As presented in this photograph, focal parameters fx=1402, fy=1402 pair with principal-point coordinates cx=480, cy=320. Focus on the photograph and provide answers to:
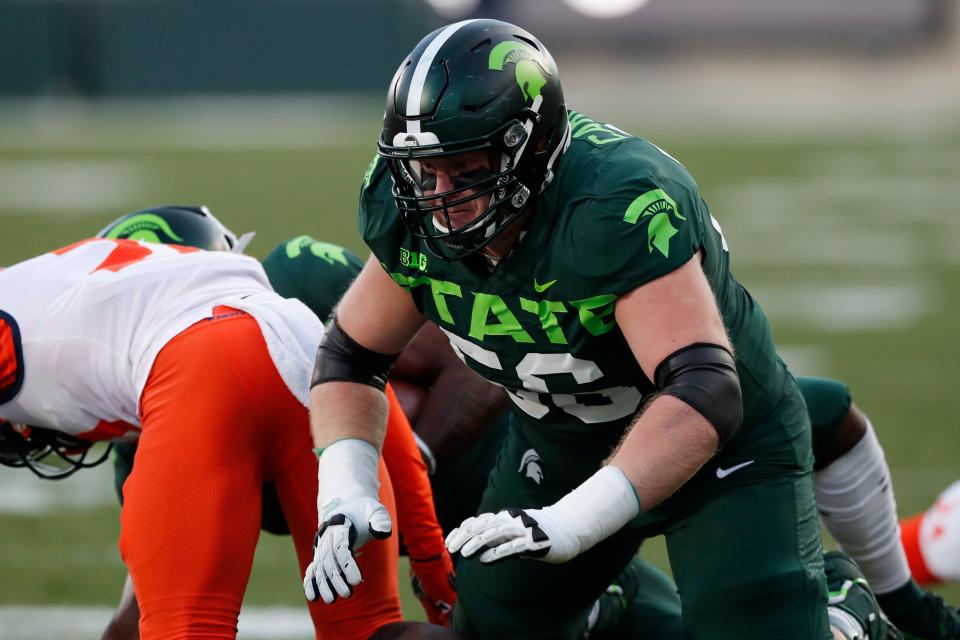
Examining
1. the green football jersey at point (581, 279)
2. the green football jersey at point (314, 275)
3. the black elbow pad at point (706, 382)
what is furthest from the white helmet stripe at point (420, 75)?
the green football jersey at point (314, 275)

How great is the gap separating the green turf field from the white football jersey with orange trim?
1382 mm

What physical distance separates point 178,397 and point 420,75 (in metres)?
0.80

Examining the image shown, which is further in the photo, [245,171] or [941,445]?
[245,171]

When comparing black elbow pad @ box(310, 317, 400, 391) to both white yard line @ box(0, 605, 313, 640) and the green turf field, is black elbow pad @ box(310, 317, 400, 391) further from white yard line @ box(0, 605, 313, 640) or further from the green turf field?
the green turf field

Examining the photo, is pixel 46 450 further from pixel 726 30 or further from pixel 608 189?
pixel 726 30

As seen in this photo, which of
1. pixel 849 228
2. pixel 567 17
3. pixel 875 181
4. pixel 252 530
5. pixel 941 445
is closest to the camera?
pixel 252 530

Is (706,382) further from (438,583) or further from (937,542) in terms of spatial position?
(937,542)

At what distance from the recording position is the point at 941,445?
18.5ft

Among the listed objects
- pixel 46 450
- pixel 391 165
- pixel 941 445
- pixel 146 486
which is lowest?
pixel 941 445

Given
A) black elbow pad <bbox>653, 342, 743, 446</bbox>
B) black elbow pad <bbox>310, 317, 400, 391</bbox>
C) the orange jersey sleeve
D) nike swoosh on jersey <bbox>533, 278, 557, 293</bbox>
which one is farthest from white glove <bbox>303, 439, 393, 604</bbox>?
black elbow pad <bbox>653, 342, 743, 446</bbox>

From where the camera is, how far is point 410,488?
3.26 metres

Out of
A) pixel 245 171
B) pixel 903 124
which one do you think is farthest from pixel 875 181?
pixel 245 171

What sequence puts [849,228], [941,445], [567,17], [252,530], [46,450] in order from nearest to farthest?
[252,530] → [46,450] → [941,445] → [849,228] → [567,17]

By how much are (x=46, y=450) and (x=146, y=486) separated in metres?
0.63
